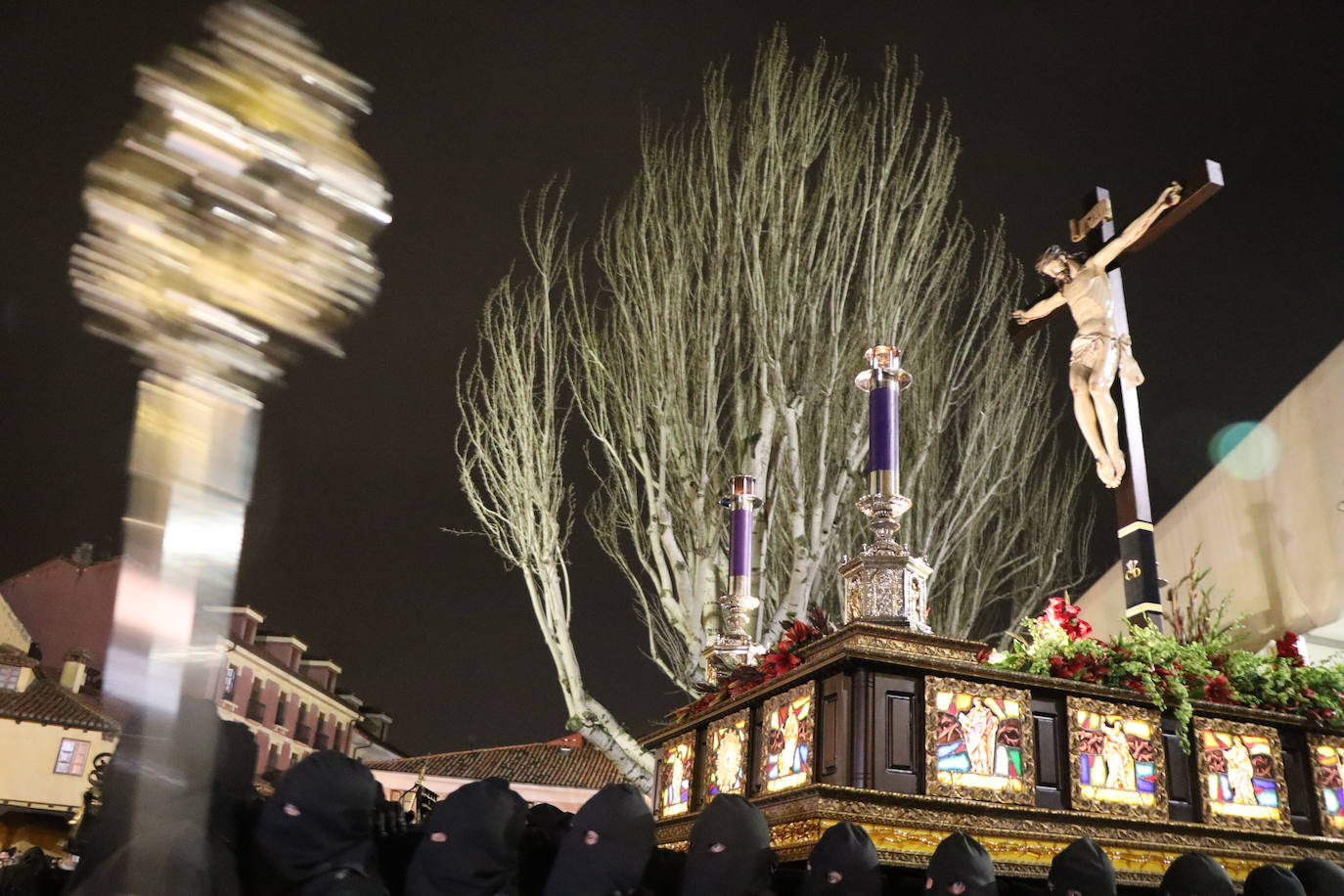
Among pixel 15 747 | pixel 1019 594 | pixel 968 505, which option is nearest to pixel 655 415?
pixel 968 505

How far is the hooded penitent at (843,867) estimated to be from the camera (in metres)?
3.15

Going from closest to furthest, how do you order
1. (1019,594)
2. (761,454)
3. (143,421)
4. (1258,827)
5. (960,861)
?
(960,861) → (1258,827) → (761,454) → (1019,594) → (143,421)

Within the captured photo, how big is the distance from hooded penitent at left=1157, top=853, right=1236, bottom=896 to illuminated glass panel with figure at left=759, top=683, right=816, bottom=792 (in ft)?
3.97

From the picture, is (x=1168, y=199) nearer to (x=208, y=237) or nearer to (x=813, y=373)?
(x=813, y=373)

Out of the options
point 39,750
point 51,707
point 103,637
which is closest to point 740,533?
point 39,750

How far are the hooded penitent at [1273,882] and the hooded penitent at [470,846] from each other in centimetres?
245

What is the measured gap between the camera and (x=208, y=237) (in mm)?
10992

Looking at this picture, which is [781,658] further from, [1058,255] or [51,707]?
[51,707]

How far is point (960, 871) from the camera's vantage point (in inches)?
125

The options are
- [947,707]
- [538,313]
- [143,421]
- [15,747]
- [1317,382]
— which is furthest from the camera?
[15,747]

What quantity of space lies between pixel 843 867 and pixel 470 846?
1.09 meters

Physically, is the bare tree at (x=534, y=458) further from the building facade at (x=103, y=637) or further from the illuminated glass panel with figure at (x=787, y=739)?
the building facade at (x=103, y=637)

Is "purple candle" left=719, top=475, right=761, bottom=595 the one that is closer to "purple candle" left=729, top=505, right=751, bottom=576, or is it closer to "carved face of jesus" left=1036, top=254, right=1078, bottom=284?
"purple candle" left=729, top=505, right=751, bottom=576

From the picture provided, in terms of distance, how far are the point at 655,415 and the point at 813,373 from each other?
1.90 m
